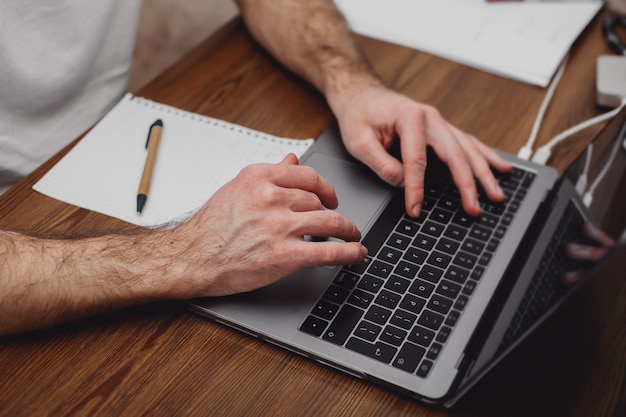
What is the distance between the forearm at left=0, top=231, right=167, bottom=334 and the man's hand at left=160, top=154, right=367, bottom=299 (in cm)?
4

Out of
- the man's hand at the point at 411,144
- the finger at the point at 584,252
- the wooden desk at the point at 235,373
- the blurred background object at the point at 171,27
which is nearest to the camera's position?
the finger at the point at 584,252

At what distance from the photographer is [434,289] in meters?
0.73

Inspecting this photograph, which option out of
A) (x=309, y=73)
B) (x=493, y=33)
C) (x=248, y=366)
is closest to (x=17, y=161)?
(x=309, y=73)

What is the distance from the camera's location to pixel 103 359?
678 mm

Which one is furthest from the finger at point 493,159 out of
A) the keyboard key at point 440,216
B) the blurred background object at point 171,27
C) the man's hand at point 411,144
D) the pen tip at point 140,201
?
the blurred background object at point 171,27

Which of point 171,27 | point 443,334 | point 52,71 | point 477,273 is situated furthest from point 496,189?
point 171,27

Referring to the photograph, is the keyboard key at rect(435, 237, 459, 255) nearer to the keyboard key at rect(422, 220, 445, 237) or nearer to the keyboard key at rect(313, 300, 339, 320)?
the keyboard key at rect(422, 220, 445, 237)

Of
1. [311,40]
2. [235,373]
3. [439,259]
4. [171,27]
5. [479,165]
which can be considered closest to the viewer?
[235,373]

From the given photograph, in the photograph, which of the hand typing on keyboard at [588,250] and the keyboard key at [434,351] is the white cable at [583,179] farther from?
the keyboard key at [434,351]

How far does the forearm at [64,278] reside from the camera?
689mm

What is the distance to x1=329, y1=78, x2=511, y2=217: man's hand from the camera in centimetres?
85

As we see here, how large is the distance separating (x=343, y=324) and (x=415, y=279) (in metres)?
0.10

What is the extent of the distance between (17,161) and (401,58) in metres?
0.61

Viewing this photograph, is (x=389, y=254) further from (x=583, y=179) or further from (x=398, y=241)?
(x=583, y=179)
